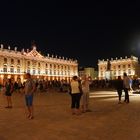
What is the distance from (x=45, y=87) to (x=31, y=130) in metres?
26.6

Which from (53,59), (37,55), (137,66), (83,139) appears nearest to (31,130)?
(83,139)

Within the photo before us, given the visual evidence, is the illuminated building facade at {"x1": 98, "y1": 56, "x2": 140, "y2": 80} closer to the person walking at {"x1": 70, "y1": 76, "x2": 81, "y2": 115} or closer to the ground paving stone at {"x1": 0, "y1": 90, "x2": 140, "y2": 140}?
the person walking at {"x1": 70, "y1": 76, "x2": 81, "y2": 115}

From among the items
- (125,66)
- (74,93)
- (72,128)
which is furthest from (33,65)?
(72,128)

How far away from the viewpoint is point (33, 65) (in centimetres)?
9325

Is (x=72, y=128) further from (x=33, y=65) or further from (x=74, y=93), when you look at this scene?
(x=33, y=65)

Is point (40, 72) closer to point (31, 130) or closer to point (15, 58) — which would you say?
point (15, 58)

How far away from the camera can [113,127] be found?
340 inches

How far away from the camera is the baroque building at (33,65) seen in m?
82.2

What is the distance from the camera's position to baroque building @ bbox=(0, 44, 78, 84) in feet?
270

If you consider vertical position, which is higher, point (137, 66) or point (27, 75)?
point (137, 66)

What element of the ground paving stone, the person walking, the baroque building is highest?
the baroque building

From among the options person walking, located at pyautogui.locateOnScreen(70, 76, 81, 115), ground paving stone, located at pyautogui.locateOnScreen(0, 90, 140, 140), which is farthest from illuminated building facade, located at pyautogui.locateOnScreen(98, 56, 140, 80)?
ground paving stone, located at pyautogui.locateOnScreen(0, 90, 140, 140)

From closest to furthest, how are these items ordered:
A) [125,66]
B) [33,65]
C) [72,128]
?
[72,128]
[33,65]
[125,66]

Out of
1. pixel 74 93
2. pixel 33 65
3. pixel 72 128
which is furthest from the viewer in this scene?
pixel 33 65
